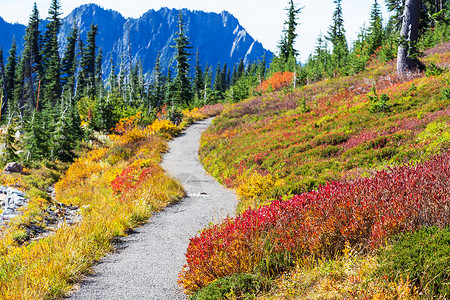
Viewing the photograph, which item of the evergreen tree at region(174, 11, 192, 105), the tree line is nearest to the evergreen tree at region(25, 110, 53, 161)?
the tree line

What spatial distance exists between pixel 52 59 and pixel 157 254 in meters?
57.6

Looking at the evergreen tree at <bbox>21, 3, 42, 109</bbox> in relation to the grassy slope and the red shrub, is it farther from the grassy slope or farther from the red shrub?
the red shrub

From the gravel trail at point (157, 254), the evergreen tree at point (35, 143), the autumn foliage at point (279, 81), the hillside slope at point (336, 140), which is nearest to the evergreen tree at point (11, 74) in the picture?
the evergreen tree at point (35, 143)

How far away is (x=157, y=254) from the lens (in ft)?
19.8

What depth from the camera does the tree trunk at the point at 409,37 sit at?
59.3ft

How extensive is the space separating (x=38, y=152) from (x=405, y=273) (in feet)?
72.2

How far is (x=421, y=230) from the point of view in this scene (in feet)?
11.2

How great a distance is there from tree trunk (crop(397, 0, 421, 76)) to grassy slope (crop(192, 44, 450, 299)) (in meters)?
1.16

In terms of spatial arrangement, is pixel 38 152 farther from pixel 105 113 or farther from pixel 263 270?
pixel 263 270

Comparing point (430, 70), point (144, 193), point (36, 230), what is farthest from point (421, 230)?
point (430, 70)

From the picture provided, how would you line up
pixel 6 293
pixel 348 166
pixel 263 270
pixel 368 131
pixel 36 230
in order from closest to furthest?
pixel 6 293 → pixel 263 270 → pixel 36 230 → pixel 348 166 → pixel 368 131

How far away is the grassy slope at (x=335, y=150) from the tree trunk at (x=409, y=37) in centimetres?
116

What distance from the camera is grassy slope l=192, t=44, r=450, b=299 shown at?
3.51 metres

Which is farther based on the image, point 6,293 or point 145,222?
point 145,222
